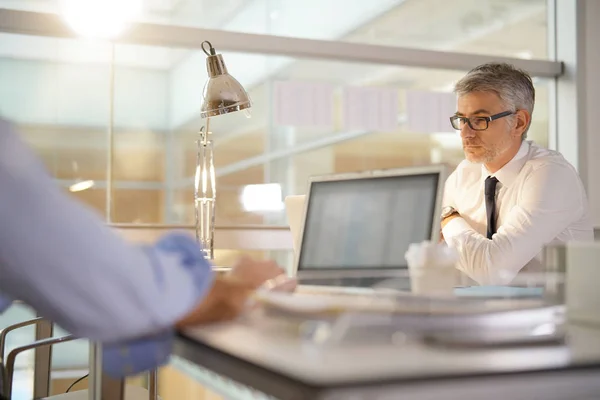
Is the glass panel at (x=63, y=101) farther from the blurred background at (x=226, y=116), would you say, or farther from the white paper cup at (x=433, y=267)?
the white paper cup at (x=433, y=267)

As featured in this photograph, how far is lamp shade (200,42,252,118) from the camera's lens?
106 inches

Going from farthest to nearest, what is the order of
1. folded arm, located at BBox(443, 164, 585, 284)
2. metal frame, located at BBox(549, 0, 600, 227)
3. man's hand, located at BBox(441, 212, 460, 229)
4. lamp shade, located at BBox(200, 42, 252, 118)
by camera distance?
1. metal frame, located at BBox(549, 0, 600, 227)
2. lamp shade, located at BBox(200, 42, 252, 118)
3. man's hand, located at BBox(441, 212, 460, 229)
4. folded arm, located at BBox(443, 164, 585, 284)

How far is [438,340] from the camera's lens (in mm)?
917

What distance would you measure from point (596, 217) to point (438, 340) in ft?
13.2

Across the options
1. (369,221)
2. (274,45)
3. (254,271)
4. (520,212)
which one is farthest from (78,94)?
(254,271)

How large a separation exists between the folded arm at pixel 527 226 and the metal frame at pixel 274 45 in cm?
186

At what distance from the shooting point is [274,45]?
4.15 meters

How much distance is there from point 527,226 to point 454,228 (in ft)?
0.81

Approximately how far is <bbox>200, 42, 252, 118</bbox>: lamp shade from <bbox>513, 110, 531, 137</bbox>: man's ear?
0.99m

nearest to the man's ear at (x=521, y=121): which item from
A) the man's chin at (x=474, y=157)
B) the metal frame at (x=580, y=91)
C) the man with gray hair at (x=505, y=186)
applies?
the man with gray hair at (x=505, y=186)

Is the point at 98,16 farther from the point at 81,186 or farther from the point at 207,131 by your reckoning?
the point at 207,131

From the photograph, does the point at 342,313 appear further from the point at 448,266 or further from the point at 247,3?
the point at 247,3

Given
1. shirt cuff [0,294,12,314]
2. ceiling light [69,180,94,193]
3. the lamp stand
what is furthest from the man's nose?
shirt cuff [0,294,12,314]

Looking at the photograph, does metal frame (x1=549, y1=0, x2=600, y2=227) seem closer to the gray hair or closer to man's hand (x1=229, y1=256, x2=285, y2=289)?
the gray hair
